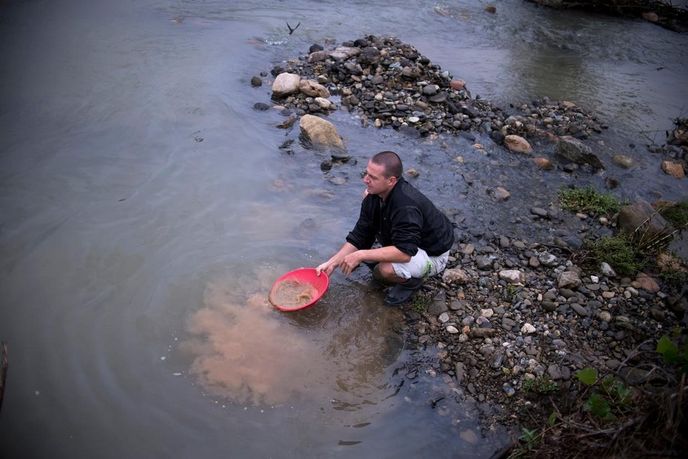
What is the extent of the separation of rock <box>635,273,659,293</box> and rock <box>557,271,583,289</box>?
2.04ft

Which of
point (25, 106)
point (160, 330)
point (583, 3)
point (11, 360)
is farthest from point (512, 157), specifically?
point (583, 3)

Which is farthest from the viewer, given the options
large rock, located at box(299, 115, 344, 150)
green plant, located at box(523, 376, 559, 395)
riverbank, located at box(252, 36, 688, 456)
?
large rock, located at box(299, 115, 344, 150)

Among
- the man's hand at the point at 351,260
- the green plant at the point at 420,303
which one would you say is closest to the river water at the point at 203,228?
the green plant at the point at 420,303

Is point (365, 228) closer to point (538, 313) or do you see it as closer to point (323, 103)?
point (538, 313)

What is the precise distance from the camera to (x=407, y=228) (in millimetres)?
3988

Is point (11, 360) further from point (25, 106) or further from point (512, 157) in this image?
point (512, 157)

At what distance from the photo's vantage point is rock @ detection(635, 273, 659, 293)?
4648mm

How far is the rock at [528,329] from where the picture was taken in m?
4.15

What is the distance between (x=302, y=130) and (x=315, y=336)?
3325mm

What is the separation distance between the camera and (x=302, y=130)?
21.6 feet

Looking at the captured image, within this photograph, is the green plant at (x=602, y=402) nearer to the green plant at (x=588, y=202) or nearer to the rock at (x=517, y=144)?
the green plant at (x=588, y=202)

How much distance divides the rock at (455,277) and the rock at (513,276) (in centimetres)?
34

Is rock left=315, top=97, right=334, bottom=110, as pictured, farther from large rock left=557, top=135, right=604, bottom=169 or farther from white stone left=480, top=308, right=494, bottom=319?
white stone left=480, top=308, right=494, bottom=319

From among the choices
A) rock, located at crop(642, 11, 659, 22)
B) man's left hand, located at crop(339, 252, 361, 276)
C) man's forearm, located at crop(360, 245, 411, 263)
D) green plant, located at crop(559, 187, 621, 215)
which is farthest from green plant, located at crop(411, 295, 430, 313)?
rock, located at crop(642, 11, 659, 22)
